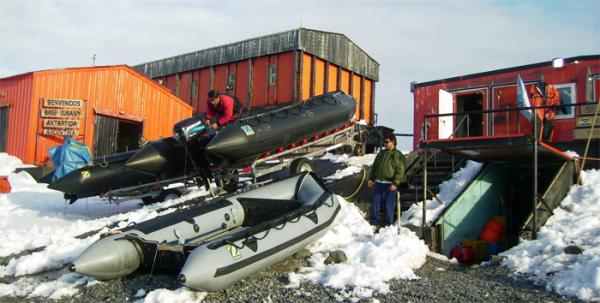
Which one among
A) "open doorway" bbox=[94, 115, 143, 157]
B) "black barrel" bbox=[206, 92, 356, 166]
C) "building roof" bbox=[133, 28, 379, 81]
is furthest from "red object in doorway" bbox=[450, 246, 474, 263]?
"building roof" bbox=[133, 28, 379, 81]

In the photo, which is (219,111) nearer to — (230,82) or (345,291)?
(345,291)

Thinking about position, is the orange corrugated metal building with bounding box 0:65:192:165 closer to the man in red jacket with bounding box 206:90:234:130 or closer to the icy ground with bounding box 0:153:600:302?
the icy ground with bounding box 0:153:600:302

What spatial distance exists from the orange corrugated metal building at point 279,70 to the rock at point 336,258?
55.2 feet

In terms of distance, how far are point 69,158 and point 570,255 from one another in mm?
8525

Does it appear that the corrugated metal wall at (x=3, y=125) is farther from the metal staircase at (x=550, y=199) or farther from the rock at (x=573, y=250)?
the rock at (x=573, y=250)

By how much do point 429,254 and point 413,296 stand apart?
215 centimetres

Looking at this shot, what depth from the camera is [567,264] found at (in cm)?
526

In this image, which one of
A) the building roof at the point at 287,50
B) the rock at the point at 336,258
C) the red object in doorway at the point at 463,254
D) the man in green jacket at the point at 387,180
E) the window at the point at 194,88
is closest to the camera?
the rock at the point at 336,258

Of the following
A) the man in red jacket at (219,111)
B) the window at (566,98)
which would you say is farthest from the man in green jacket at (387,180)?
the window at (566,98)

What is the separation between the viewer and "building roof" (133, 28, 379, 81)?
22.8 m

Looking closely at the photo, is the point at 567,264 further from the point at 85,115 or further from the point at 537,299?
the point at 85,115

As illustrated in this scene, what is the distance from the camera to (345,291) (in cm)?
483

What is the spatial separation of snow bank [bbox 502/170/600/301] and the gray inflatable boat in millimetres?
2444

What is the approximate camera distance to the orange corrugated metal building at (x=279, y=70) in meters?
22.7
